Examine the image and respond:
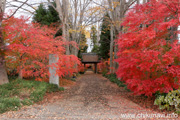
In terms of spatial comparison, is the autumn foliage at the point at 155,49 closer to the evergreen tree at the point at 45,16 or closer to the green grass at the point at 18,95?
the green grass at the point at 18,95

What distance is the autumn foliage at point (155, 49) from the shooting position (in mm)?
5117

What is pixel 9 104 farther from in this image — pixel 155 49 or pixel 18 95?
pixel 155 49

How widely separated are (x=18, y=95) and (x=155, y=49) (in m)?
6.38

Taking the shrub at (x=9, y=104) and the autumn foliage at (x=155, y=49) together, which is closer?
the autumn foliage at (x=155, y=49)

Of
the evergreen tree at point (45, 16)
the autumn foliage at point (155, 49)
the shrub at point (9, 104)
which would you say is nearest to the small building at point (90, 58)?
the evergreen tree at point (45, 16)

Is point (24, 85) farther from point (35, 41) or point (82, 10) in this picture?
point (82, 10)

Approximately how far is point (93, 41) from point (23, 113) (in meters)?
38.1

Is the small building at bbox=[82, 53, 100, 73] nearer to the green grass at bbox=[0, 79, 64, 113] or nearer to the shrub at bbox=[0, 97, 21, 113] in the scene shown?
the green grass at bbox=[0, 79, 64, 113]

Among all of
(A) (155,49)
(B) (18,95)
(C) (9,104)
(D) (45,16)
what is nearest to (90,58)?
(D) (45,16)

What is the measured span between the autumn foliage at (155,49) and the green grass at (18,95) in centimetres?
445

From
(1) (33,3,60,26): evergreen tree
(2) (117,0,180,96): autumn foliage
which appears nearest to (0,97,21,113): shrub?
(2) (117,0,180,96): autumn foliage

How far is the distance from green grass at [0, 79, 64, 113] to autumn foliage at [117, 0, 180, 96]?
4449 mm

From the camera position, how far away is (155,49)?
576 centimetres

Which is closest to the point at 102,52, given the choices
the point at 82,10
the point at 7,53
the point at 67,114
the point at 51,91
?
the point at 82,10
